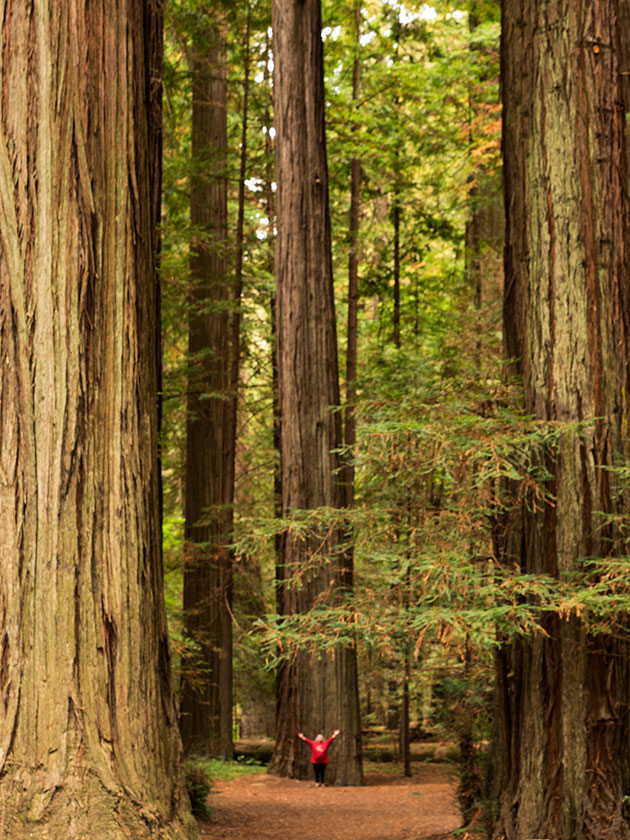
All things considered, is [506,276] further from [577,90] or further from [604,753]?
[604,753]

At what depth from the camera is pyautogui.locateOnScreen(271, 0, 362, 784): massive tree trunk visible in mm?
11688

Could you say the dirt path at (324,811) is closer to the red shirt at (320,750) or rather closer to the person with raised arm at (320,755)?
the person with raised arm at (320,755)

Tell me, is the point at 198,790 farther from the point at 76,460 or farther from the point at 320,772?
the point at 76,460

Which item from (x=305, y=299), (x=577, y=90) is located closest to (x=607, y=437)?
(x=577, y=90)

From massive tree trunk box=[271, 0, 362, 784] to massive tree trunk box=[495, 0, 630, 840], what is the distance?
4741mm

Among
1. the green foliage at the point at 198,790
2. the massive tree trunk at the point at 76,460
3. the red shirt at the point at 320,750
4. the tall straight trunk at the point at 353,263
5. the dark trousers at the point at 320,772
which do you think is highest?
the tall straight trunk at the point at 353,263

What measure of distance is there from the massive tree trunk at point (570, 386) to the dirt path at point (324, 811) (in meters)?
2.11

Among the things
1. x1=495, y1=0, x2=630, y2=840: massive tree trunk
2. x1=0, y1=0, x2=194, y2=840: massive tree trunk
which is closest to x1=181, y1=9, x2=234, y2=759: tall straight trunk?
x1=495, y1=0, x2=630, y2=840: massive tree trunk

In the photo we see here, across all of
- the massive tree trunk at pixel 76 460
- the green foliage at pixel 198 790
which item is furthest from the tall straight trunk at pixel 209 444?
the massive tree trunk at pixel 76 460

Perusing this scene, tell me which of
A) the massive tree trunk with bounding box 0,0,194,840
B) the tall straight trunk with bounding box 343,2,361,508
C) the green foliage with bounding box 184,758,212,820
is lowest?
the green foliage with bounding box 184,758,212,820

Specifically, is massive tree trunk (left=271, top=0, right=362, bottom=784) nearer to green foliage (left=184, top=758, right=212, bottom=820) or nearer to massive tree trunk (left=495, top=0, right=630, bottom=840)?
green foliage (left=184, top=758, right=212, bottom=820)

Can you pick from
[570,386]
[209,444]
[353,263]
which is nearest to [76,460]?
[570,386]

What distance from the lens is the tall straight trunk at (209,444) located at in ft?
50.4

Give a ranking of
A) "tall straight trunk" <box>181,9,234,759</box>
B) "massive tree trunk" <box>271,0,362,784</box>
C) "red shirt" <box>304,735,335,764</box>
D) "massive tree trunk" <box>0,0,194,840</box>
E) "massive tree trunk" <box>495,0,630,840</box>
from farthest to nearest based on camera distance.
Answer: "tall straight trunk" <box>181,9,234,759</box>
"massive tree trunk" <box>271,0,362,784</box>
"red shirt" <box>304,735,335,764</box>
"massive tree trunk" <box>495,0,630,840</box>
"massive tree trunk" <box>0,0,194,840</box>
